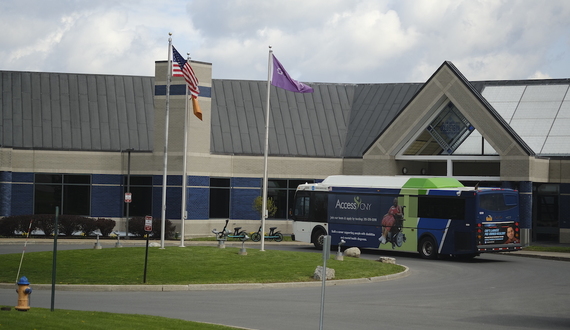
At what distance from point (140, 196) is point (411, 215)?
17195mm

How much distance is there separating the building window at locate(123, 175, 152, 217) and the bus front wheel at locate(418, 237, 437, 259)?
17.2 m

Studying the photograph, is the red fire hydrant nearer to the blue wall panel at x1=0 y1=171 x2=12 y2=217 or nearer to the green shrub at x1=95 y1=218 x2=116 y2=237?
the green shrub at x1=95 y1=218 x2=116 y2=237

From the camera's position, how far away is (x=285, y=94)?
171 feet

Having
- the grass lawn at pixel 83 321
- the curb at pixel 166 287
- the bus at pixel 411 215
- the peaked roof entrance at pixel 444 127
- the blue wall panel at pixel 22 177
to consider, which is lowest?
the curb at pixel 166 287

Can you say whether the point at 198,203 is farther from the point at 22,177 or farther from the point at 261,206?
the point at 22,177

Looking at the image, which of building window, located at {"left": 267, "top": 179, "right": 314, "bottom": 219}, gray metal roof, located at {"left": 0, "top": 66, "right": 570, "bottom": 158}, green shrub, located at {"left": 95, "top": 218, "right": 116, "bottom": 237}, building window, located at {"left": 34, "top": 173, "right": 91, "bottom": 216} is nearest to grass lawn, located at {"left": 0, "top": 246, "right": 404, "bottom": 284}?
green shrub, located at {"left": 95, "top": 218, "right": 116, "bottom": 237}

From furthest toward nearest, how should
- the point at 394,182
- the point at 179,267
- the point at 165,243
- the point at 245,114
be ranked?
1. the point at 245,114
2. the point at 165,243
3. the point at 394,182
4. the point at 179,267

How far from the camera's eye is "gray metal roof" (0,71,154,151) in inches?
1813

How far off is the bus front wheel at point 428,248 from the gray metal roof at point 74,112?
19232 millimetres

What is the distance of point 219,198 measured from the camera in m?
46.3

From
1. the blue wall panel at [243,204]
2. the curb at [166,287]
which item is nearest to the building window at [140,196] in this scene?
the blue wall panel at [243,204]

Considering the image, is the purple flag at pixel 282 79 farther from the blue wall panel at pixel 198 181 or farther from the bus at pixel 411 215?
the blue wall panel at pixel 198 181

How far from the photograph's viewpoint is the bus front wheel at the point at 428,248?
33897mm

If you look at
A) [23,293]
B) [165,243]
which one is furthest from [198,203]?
[23,293]
